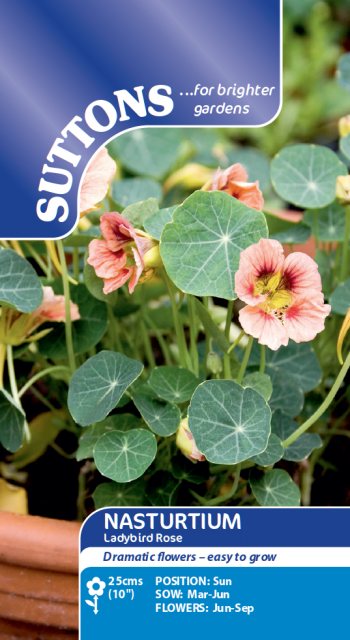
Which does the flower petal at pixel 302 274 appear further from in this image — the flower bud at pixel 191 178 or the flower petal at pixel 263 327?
the flower bud at pixel 191 178

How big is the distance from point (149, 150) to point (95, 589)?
60 cm

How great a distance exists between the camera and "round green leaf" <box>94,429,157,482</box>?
675 mm

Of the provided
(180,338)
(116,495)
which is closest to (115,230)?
(180,338)

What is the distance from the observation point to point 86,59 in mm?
717

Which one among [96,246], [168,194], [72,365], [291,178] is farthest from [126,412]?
[168,194]

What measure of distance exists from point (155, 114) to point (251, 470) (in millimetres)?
302

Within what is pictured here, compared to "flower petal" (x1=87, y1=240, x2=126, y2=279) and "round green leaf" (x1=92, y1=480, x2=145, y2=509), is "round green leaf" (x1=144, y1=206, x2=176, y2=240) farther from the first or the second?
"round green leaf" (x1=92, y1=480, x2=145, y2=509)

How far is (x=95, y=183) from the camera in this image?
728 mm

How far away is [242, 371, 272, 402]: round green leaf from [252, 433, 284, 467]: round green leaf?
1.4 inches

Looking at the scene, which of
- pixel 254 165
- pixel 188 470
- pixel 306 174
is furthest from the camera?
pixel 254 165

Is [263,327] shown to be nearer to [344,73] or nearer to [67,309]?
[67,309]

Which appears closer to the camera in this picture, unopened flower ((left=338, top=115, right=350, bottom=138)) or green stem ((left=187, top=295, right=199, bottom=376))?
green stem ((left=187, top=295, right=199, bottom=376))

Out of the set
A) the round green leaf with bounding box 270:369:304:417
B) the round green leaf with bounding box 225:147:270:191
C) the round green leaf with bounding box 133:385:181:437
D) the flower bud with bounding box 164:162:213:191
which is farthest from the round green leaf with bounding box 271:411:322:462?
the flower bud with bounding box 164:162:213:191

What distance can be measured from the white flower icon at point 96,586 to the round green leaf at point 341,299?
1.02 ft
